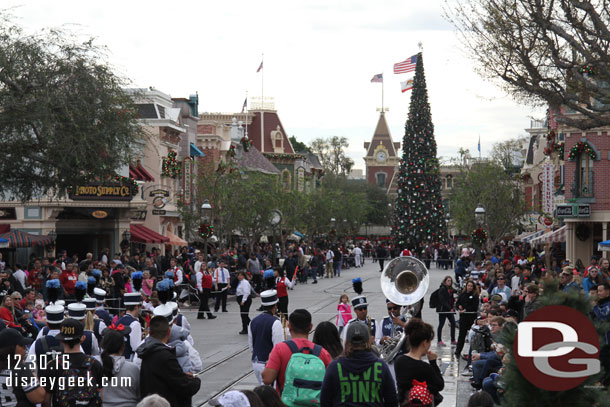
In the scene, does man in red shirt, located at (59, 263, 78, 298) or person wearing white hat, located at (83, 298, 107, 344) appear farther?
man in red shirt, located at (59, 263, 78, 298)

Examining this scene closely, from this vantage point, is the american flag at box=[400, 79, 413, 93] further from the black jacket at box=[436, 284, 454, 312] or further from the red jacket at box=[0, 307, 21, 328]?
the red jacket at box=[0, 307, 21, 328]

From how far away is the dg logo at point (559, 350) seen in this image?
4.82 m

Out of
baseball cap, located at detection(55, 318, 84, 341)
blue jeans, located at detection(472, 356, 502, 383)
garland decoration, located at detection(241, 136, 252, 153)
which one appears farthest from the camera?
garland decoration, located at detection(241, 136, 252, 153)

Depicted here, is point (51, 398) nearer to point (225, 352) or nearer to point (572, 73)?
point (225, 352)

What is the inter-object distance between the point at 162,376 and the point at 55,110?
1653 cm

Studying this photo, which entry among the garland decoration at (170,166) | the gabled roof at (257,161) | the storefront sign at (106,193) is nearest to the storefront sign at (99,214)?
the storefront sign at (106,193)

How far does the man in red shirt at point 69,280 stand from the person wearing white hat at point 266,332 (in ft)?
41.8

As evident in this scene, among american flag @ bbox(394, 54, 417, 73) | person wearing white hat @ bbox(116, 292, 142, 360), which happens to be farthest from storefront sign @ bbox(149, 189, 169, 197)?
person wearing white hat @ bbox(116, 292, 142, 360)

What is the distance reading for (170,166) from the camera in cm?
4575

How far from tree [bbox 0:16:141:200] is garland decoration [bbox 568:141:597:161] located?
1892 centimetres

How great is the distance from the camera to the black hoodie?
6.85 m

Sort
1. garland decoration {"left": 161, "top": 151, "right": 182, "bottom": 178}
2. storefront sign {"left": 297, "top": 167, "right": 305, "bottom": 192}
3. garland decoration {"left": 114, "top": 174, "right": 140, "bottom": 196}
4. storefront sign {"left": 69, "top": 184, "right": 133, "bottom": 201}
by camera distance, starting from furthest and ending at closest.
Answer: storefront sign {"left": 297, "top": 167, "right": 305, "bottom": 192} < garland decoration {"left": 161, "top": 151, "right": 182, "bottom": 178} < garland decoration {"left": 114, "top": 174, "right": 140, "bottom": 196} < storefront sign {"left": 69, "top": 184, "right": 133, "bottom": 201}

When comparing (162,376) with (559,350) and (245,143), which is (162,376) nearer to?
(559,350)

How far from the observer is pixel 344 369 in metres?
6.89
